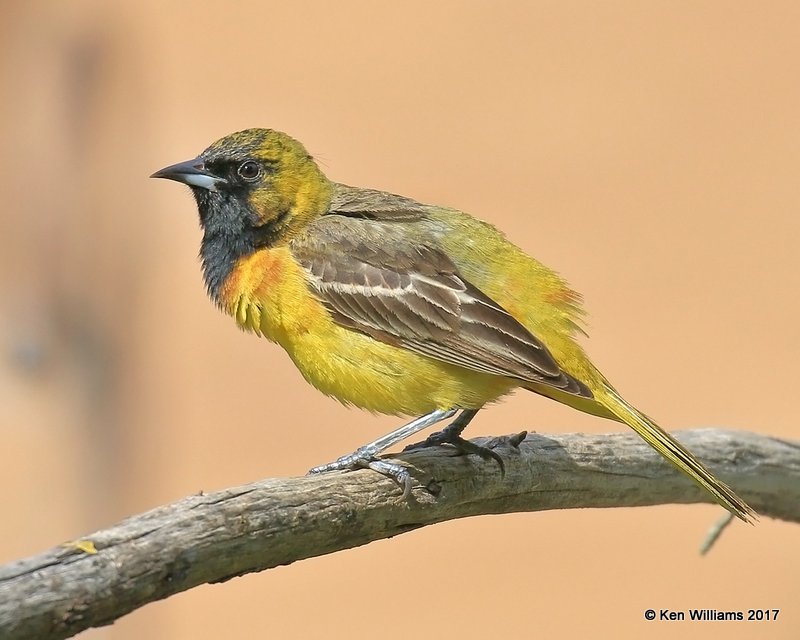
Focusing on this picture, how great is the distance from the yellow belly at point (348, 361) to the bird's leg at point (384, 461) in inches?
1.8

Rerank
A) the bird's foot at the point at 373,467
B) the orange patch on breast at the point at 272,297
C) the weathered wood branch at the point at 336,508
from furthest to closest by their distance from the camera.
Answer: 1. the orange patch on breast at the point at 272,297
2. the bird's foot at the point at 373,467
3. the weathered wood branch at the point at 336,508

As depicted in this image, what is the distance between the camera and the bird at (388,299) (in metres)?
4.07

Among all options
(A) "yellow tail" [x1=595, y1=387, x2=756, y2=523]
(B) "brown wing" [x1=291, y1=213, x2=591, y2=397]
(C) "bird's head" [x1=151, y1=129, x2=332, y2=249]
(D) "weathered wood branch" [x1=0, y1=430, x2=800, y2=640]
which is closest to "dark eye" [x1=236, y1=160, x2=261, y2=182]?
(C) "bird's head" [x1=151, y1=129, x2=332, y2=249]

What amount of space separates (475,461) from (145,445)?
4.01m

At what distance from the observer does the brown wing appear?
13.2ft

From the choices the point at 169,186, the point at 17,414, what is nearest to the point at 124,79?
the point at 169,186

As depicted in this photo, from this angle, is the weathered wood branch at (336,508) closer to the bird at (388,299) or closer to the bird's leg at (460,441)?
the bird's leg at (460,441)

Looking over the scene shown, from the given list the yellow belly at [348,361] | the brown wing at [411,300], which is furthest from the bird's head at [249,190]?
the yellow belly at [348,361]

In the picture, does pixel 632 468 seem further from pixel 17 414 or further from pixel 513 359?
pixel 17 414

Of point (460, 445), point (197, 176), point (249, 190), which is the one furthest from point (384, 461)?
point (197, 176)

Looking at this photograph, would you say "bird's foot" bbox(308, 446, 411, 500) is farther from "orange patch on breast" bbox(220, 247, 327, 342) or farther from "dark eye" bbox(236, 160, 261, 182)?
"dark eye" bbox(236, 160, 261, 182)

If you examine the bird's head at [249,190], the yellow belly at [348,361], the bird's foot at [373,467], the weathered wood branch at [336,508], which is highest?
the bird's head at [249,190]

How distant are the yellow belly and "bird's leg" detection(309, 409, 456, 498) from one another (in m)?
0.05

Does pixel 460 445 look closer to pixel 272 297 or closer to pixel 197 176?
pixel 272 297
